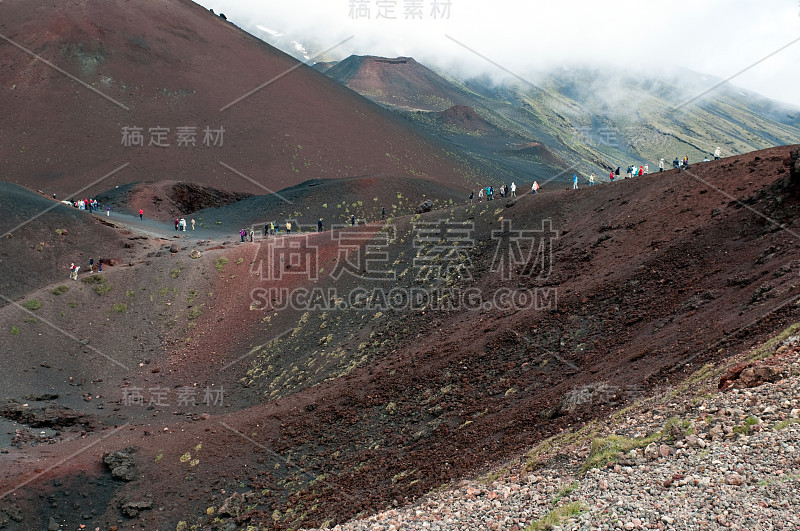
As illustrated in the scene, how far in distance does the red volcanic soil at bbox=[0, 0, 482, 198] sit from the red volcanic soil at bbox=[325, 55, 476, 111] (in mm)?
44242

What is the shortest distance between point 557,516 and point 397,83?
137001 millimetres

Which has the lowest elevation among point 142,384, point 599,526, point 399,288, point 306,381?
point 142,384

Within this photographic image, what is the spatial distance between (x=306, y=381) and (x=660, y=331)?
12.9 m

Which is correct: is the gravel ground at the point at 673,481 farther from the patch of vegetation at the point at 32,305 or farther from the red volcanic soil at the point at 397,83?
the red volcanic soil at the point at 397,83

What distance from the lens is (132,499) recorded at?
17.5 metres

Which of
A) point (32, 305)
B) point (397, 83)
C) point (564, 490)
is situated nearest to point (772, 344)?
point (564, 490)

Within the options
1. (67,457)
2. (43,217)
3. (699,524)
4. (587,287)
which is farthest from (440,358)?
(43,217)

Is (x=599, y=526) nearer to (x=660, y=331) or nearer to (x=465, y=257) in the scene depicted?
(x=660, y=331)

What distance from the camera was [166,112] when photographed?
7062 cm

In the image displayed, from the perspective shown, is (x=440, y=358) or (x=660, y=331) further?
(x=440, y=358)

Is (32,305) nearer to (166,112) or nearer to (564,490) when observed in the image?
(564,490)

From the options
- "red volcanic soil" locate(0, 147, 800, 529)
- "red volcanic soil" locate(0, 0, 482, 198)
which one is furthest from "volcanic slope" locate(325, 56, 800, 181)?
"red volcanic soil" locate(0, 147, 800, 529)

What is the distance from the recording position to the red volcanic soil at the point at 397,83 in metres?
131

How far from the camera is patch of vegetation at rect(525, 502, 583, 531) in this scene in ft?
27.4
